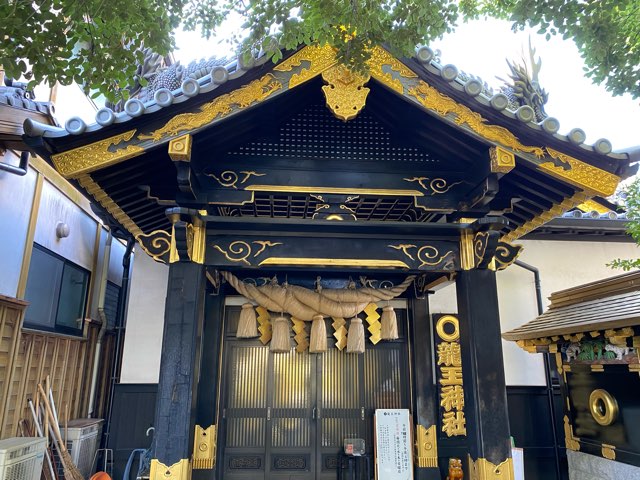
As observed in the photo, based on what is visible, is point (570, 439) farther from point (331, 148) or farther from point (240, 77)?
point (240, 77)

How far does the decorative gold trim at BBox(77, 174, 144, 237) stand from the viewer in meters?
4.34

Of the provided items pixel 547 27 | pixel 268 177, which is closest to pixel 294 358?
pixel 268 177

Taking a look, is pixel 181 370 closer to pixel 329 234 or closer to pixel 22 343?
pixel 329 234

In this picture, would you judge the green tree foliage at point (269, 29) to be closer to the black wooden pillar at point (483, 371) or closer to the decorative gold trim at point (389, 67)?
the decorative gold trim at point (389, 67)

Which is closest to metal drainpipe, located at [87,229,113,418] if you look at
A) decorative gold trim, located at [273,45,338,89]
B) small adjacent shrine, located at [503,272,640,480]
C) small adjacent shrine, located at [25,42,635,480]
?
small adjacent shrine, located at [25,42,635,480]

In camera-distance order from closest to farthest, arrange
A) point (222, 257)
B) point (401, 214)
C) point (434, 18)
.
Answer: point (434, 18)
point (222, 257)
point (401, 214)

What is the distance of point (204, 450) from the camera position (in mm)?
6676

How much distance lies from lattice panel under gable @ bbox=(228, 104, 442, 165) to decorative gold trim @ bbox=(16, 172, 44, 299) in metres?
3.51

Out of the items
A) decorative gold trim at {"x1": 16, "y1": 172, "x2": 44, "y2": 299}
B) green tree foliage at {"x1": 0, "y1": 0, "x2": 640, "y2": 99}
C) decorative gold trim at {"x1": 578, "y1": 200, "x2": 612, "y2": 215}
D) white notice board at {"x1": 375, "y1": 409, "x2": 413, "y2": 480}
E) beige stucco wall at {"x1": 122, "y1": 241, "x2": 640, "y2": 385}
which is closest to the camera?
green tree foliage at {"x1": 0, "y1": 0, "x2": 640, "y2": 99}

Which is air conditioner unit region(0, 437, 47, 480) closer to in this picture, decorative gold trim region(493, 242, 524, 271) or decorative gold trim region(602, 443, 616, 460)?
decorative gold trim region(493, 242, 524, 271)

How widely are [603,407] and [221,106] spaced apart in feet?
19.7

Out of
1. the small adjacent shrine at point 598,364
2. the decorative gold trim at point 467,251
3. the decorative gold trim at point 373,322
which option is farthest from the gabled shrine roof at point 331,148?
the decorative gold trim at point 373,322

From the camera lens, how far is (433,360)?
7594 mm

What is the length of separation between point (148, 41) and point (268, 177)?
70.6 inches
